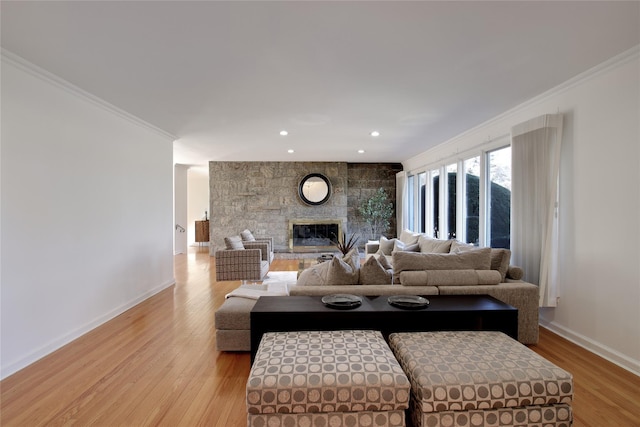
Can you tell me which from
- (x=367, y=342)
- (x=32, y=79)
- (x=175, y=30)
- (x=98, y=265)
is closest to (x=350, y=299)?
(x=367, y=342)

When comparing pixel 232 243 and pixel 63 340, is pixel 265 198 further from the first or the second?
pixel 63 340

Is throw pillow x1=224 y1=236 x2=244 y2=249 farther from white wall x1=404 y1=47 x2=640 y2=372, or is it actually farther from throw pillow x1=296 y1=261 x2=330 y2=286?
white wall x1=404 y1=47 x2=640 y2=372

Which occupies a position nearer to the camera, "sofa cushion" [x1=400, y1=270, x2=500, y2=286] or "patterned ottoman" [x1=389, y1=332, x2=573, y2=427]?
"patterned ottoman" [x1=389, y1=332, x2=573, y2=427]

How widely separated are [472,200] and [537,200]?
6.27 feet

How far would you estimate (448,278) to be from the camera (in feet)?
9.18

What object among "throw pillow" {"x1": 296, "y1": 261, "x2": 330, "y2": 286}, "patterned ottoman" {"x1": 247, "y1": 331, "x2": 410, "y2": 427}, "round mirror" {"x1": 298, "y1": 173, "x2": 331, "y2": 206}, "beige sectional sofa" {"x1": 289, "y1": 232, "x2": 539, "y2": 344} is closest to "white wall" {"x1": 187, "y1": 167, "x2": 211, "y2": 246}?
"round mirror" {"x1": 298, "y1": 173, "x2": 331, "y2": 206}

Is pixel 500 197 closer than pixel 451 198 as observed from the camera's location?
Yes

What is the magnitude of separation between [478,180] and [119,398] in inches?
204

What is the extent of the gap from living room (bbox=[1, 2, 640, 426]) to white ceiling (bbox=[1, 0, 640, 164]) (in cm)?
16

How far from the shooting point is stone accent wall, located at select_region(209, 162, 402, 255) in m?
8.10

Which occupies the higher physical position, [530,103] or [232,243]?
[530,103]

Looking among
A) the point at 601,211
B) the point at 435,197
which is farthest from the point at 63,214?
the point at 435,197

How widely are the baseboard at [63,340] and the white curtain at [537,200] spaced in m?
4.74

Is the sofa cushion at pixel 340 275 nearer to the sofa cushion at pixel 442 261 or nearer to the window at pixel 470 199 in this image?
the sofa cushion at pixel 442 261
